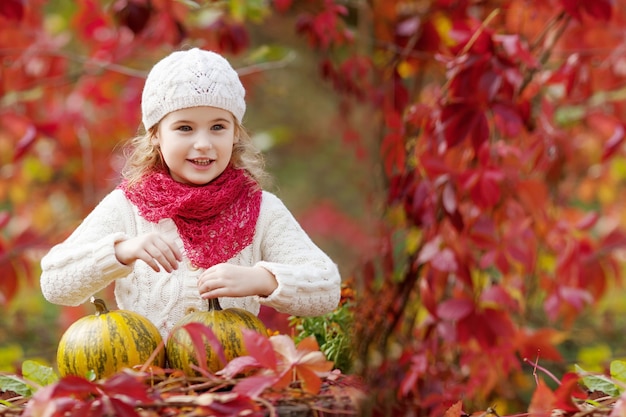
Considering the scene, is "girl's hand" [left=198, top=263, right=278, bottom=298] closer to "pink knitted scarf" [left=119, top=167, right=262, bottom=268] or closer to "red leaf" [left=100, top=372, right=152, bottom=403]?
"pink knitted scarf" [left=119, top=167, right=262, bottom=268]

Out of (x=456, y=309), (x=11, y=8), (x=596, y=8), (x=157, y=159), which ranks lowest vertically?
(x=456, y=309)

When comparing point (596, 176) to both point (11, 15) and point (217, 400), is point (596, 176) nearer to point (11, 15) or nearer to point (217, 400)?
point (11, 15)

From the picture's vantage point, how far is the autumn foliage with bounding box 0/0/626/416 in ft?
6.07

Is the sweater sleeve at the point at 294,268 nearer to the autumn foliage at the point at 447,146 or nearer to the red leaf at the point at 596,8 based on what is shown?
the autumn foliage at the point at 447,146

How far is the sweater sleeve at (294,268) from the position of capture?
1.22 meters

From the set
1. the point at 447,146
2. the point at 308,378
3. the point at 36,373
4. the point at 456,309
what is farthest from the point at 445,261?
the point at 36,373

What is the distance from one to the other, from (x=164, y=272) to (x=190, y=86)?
0.97ft

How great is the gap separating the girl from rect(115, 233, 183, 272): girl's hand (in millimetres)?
30

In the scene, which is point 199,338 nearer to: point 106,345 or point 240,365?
point 240,365

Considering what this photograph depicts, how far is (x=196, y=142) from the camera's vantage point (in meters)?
1.28

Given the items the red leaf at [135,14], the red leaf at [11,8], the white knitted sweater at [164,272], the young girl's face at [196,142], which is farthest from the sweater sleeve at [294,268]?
the red leaf at [135,14]

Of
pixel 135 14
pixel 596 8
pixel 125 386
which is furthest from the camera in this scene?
pixel 135 14

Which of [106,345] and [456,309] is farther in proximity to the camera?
[456,309]

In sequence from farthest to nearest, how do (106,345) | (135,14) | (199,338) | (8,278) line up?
1. (8,278)
2. (135,14)
3. (106,345)
4. (199,338)
